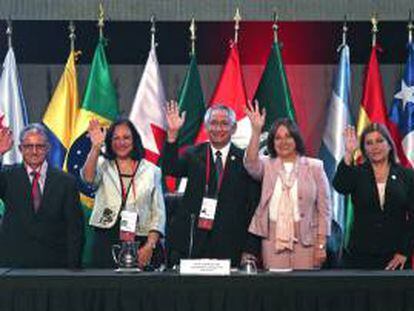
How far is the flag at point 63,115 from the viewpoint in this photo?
223 inches

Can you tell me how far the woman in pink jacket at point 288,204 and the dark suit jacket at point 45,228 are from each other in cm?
90

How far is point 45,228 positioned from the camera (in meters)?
4.11

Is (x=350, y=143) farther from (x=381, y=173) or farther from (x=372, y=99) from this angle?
(x=372, y=99)

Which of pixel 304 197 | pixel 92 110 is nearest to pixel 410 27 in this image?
pixel 304 197

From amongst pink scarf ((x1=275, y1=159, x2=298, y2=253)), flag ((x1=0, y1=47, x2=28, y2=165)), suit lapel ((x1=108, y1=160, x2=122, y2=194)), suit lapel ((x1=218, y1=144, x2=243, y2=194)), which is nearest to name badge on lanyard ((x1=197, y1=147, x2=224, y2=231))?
suit lapel ((x1=218, y1=144, x2=243, y2=194))

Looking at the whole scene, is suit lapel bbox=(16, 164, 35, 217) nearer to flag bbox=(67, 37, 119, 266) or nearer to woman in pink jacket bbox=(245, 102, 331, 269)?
woman in pink jacket bbox=(245, 102, 331, 269)

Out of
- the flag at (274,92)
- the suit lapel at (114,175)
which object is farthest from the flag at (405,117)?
the suit lapel at (114,175)

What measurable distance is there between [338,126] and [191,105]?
102 cm

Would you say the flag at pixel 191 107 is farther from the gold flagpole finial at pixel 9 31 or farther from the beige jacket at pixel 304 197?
the beige jacket at pixel 304 197

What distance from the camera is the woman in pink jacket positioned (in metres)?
4.18

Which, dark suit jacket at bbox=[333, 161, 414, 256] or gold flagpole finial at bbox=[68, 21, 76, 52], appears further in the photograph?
gold flagpole finial at bbox=[68, 21, 76, 52]

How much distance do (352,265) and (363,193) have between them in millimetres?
398
